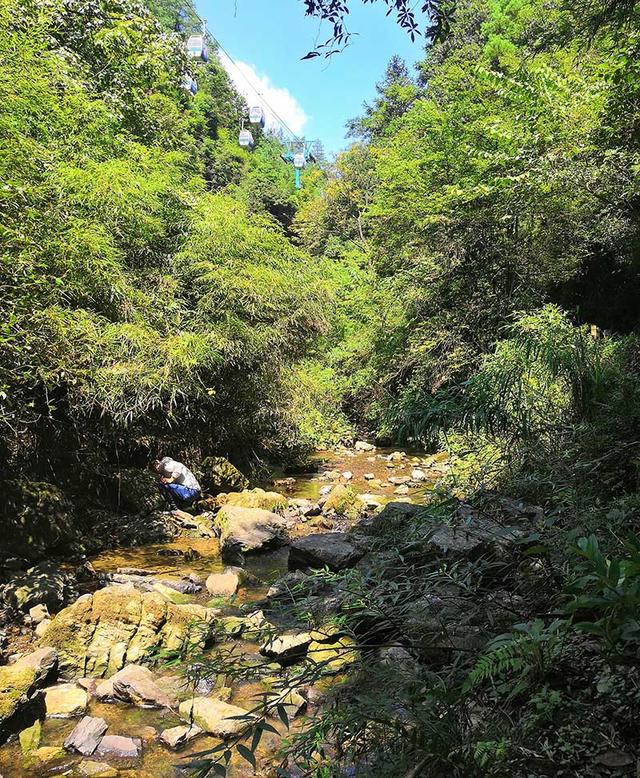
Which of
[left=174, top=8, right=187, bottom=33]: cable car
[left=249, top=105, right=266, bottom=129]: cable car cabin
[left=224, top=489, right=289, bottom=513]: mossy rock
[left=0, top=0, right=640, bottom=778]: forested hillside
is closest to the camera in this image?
[left=0, top=0, right=640, bottom=778]: forested hillside

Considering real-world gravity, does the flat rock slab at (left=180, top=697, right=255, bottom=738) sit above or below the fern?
below

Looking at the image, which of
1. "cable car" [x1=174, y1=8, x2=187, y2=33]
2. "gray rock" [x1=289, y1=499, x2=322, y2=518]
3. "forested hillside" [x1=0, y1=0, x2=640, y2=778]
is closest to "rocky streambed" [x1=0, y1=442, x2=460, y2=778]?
"forested hillside" [x1=0, y1=0, x2=640, y2=778]

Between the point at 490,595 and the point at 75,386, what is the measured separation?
5.49 metres

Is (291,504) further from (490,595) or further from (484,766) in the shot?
(484,766)

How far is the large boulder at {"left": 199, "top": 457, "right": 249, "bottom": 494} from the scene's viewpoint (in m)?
9.00

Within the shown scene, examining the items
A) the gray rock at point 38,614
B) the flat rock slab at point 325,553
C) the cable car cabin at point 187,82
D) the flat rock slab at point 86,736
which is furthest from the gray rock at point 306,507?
the cable car cabin at point 187,82

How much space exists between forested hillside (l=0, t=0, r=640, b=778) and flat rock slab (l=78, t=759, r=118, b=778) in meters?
1.04

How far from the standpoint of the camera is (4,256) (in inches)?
180

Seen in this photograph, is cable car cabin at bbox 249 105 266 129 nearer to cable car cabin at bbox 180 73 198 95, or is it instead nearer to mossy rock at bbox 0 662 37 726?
cable car cabin at bbox 180 73 198 95

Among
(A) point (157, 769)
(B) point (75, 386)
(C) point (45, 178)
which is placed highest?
(C) point (45, 178)

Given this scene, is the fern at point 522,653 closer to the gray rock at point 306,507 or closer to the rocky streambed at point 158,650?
the rocky streambed at point 158,650

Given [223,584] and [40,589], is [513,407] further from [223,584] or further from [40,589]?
[40,589]

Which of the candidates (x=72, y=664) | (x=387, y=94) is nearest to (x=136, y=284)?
(x=72, y=664)

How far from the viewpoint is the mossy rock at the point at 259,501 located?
7961mm
